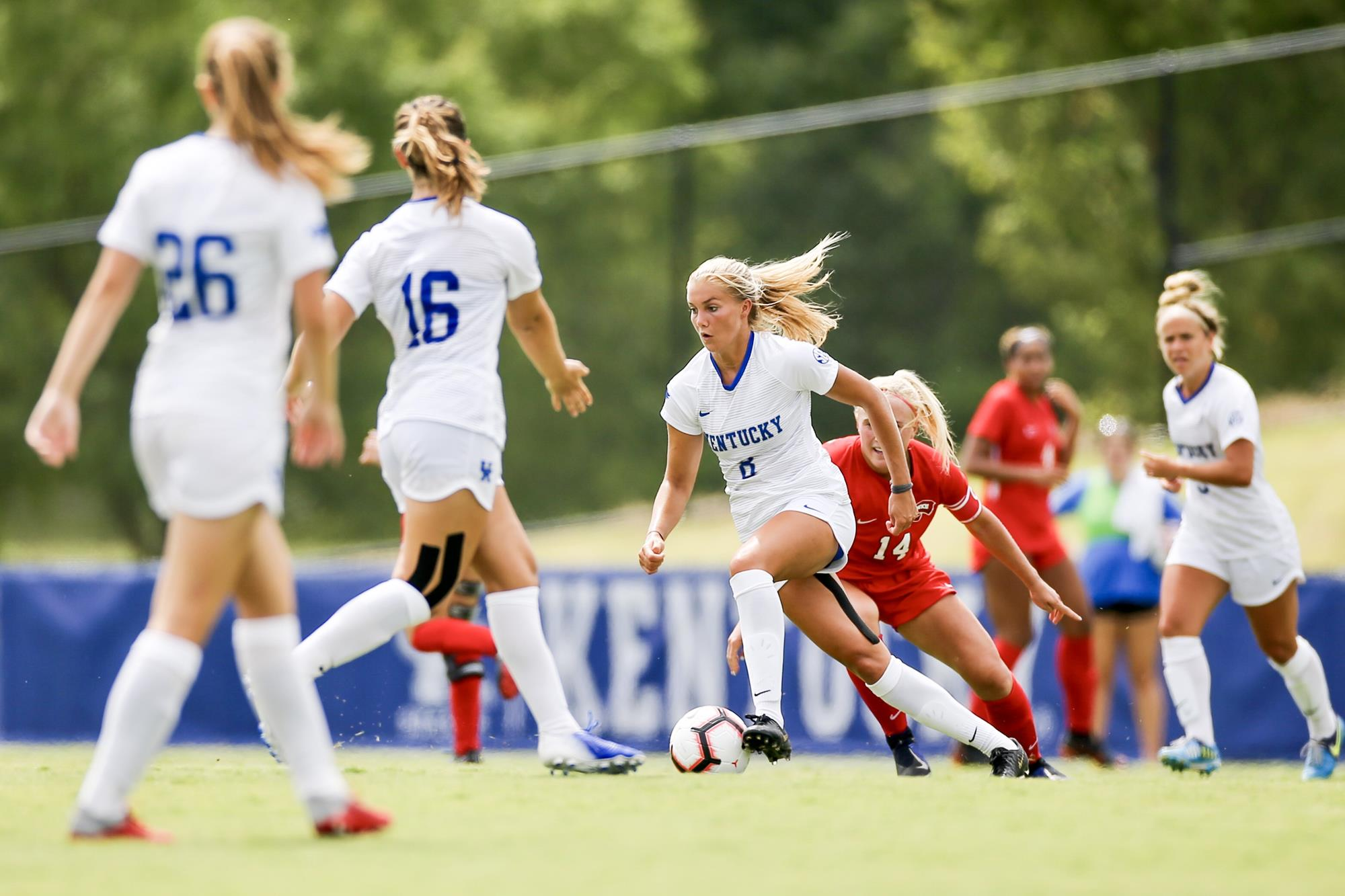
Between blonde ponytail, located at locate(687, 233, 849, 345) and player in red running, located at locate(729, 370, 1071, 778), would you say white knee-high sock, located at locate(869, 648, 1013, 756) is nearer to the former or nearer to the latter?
player in red running, located at locate(729, 370, 1071, 778)

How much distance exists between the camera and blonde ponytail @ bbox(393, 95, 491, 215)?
5648 mm

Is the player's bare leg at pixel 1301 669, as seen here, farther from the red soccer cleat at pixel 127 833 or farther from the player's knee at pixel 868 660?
the red soccer cleat at pixel 127 833

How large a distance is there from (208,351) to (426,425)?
1312 mm

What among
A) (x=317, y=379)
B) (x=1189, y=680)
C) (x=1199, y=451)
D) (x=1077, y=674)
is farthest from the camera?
(x=1077, y=674)

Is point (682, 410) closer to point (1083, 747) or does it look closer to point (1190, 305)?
point (1190, 305)

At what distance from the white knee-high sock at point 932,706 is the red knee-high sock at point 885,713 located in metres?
0.29

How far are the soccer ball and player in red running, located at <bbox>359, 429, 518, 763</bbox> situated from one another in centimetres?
143

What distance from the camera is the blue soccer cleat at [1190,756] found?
279 inches

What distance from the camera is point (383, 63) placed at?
81.4 ft

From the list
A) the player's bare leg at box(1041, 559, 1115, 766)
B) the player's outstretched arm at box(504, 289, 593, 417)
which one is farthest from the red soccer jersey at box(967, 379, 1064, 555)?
the player's outstretched arm at box(504, 289, 593, 417)

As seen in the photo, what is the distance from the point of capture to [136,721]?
4188 mm

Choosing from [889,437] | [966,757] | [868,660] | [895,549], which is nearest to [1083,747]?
[966,757]

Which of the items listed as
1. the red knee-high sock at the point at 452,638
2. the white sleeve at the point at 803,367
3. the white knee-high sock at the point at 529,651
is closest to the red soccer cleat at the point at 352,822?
the white knee-high sock at the point at 529,651

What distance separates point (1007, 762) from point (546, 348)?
A: 2344 millimetres
